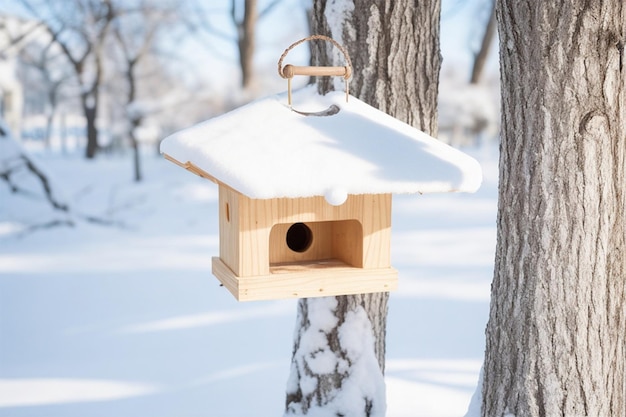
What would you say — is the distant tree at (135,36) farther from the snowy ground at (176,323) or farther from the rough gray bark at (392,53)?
the rough gray bark at (392,53)

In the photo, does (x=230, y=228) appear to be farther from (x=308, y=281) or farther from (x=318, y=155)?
(x=318, y=155)

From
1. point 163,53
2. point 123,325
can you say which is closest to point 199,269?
point 123,325

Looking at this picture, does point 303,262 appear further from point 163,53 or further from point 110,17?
point 163,53

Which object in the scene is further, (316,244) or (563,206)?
(316,244)

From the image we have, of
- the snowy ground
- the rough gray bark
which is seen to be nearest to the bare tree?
the snowy ground

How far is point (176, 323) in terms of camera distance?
582cm

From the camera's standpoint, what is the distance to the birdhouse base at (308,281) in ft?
7.08

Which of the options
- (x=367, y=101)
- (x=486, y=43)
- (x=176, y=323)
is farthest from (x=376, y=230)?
(x=486, y=43)

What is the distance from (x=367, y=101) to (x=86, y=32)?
50.1 feet

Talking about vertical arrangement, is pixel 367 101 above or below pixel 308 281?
above

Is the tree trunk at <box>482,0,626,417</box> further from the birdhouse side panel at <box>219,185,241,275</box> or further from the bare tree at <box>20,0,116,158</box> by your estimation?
the bare tree at <box>20,0,116,158</box>

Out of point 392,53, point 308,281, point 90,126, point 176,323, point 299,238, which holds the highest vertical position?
point 90,126

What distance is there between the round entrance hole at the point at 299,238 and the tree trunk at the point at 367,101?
1.93 feet

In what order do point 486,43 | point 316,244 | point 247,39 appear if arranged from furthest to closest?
1. point 486,43
2. point 247,39
3. point 316,244
